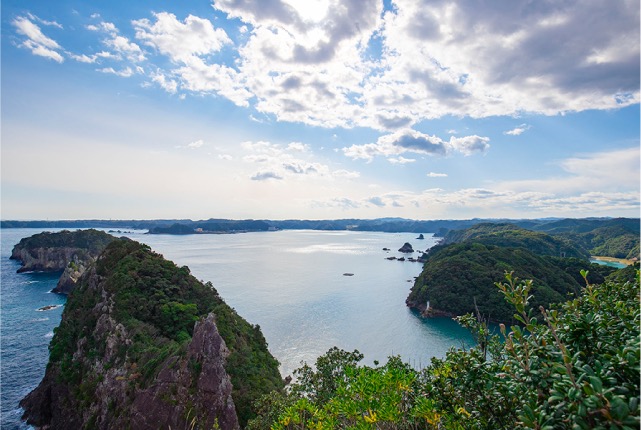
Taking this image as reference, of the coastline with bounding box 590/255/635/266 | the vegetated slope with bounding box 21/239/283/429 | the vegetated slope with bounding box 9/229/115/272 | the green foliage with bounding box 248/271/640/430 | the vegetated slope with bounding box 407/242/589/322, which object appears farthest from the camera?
the coastline with bounding box 590/255/635/266

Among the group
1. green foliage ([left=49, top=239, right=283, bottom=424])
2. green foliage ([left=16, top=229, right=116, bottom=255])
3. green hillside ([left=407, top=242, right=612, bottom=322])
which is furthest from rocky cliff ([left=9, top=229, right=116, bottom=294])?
green hillside ([left=407, top=242, right=612, bottom=322])

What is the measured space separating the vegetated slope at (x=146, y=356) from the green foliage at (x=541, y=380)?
55.3ft

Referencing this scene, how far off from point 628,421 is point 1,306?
3667 inches

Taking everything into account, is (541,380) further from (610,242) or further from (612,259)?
(610,242)

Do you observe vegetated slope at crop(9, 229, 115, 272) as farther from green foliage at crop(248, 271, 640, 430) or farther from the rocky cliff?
green foliage at crop(248, 271, 640, 430)

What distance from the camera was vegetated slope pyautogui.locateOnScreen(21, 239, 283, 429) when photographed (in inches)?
955

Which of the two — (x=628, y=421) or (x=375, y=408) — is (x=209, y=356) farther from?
(x=628, y=421)

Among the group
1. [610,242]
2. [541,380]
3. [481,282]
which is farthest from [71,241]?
[610,242]

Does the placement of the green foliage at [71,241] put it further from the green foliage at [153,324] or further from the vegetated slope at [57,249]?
the green foliage at [153,324]

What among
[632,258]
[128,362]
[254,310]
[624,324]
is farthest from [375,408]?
[632,258]

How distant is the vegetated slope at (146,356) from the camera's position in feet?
79.6

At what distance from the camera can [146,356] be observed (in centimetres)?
2869

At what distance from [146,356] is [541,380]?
31315mm

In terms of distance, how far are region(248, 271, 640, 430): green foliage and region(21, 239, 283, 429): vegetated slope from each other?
16.9 m
